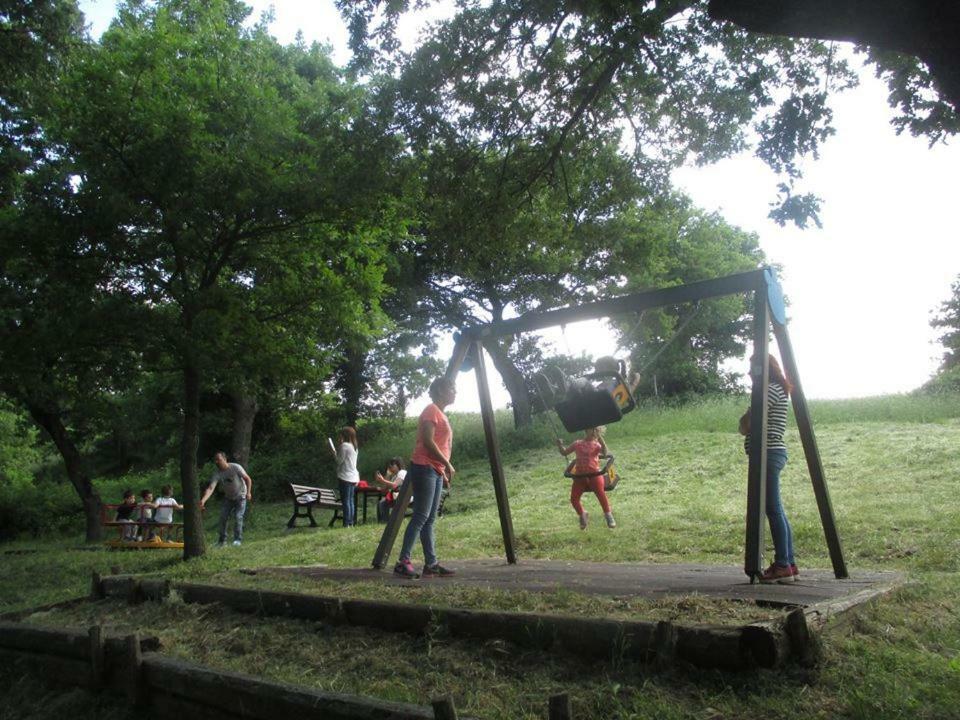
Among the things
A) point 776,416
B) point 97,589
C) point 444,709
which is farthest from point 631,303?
point 97,589

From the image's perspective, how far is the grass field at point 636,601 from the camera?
4117 mm

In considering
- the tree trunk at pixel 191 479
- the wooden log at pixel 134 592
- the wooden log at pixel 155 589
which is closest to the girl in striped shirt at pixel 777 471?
the wooden log at pixel 155 589

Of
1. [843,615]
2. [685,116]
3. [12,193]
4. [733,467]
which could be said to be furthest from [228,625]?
[733,467]

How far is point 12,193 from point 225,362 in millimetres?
7046

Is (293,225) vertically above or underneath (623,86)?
underneath

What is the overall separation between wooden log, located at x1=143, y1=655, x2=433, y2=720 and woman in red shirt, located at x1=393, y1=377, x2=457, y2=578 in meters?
2.93

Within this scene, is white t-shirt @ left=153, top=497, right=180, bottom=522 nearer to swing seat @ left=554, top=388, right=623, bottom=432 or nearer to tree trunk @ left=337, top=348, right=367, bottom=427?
swing seat @ left=554, top=388, right=623, bottom=432

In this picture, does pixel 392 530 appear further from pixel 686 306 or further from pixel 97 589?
pixel 686 306

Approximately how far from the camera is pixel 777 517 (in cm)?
645

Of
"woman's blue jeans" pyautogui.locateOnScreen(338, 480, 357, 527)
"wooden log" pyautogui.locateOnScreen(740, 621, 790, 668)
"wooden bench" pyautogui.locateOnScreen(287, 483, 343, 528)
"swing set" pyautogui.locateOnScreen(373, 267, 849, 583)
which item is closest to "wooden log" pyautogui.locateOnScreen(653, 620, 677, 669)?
"wooden log" pyautogui.locateOnScreen(740, 621, 790, 668)

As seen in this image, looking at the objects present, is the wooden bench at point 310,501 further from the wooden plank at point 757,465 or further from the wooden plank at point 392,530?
the wooden plank at point 757,465

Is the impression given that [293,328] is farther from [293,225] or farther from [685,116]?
[685,116]

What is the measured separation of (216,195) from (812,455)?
8.61 metres

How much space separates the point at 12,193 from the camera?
15.1m
